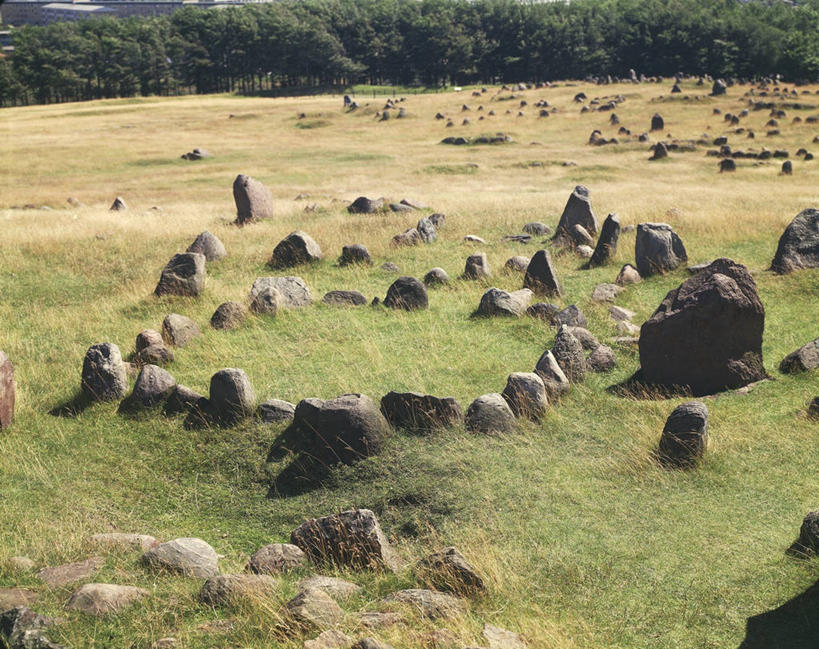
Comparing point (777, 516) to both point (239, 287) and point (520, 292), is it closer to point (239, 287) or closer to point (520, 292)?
point (520, 292)

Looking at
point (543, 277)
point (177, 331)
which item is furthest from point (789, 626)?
point (543, 277)

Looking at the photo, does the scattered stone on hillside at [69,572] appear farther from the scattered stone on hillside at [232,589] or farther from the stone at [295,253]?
the stone at [295,253]

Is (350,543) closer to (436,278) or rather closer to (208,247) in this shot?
(436,278)

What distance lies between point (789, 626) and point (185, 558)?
5969mm

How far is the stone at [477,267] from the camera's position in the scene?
20.4 m

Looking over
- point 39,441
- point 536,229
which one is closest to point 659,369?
point 39,441

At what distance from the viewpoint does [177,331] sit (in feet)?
53.4

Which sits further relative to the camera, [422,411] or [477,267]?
[477,267]

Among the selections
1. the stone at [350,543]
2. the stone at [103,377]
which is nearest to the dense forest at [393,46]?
the stone at [103,377]

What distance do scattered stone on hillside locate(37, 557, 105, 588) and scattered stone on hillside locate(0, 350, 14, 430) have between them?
15.5ft

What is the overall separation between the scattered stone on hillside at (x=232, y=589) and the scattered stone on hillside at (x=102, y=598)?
672mm

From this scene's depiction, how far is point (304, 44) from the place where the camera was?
119m

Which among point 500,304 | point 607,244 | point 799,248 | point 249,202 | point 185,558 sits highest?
point 249,202

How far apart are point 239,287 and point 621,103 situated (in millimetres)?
60880
